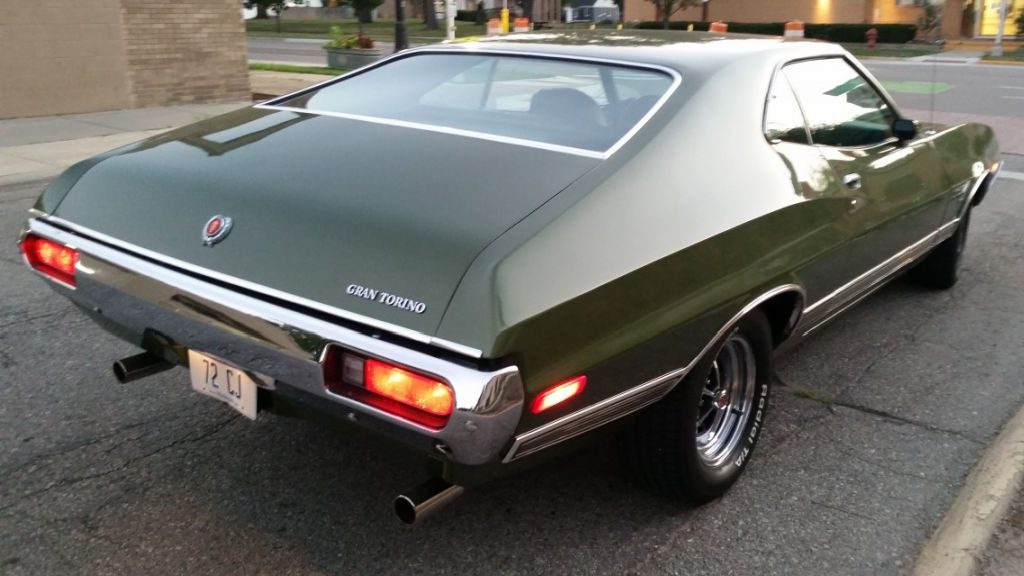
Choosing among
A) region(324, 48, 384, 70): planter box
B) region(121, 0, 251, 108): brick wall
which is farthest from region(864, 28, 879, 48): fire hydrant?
region(121, 0, 251, 108): brick wall

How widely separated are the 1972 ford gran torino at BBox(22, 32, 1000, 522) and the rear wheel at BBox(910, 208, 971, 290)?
178 cm

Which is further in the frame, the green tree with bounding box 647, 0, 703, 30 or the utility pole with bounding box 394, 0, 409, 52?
the green tree with bounding box 647, 0, 703, 30

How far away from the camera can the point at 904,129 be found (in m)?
4.30

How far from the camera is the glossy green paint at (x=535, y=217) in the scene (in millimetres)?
2387

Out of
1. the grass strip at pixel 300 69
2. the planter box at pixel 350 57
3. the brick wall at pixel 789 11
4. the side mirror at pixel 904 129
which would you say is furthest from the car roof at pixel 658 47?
the brick wall at pixel 789 11

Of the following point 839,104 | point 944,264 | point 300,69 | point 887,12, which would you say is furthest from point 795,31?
point 887,12

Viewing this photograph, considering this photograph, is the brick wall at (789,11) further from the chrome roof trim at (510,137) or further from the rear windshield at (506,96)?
the rear windshield at (506,96)

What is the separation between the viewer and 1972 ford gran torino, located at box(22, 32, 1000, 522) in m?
2.36

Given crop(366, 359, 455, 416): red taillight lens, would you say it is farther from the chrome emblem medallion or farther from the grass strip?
the grass strip

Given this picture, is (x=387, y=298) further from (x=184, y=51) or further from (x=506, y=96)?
(x=184, y=51)

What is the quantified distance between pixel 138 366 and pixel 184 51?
11.3 metres

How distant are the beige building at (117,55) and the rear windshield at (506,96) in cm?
938

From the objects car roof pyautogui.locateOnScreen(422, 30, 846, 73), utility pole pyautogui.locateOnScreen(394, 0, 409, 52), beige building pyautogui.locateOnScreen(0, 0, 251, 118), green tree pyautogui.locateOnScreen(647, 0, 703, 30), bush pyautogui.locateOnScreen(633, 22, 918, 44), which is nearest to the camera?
car roof pyautogui.locateOnScreen(422, 30, 846, 73)

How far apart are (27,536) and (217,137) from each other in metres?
1.45
